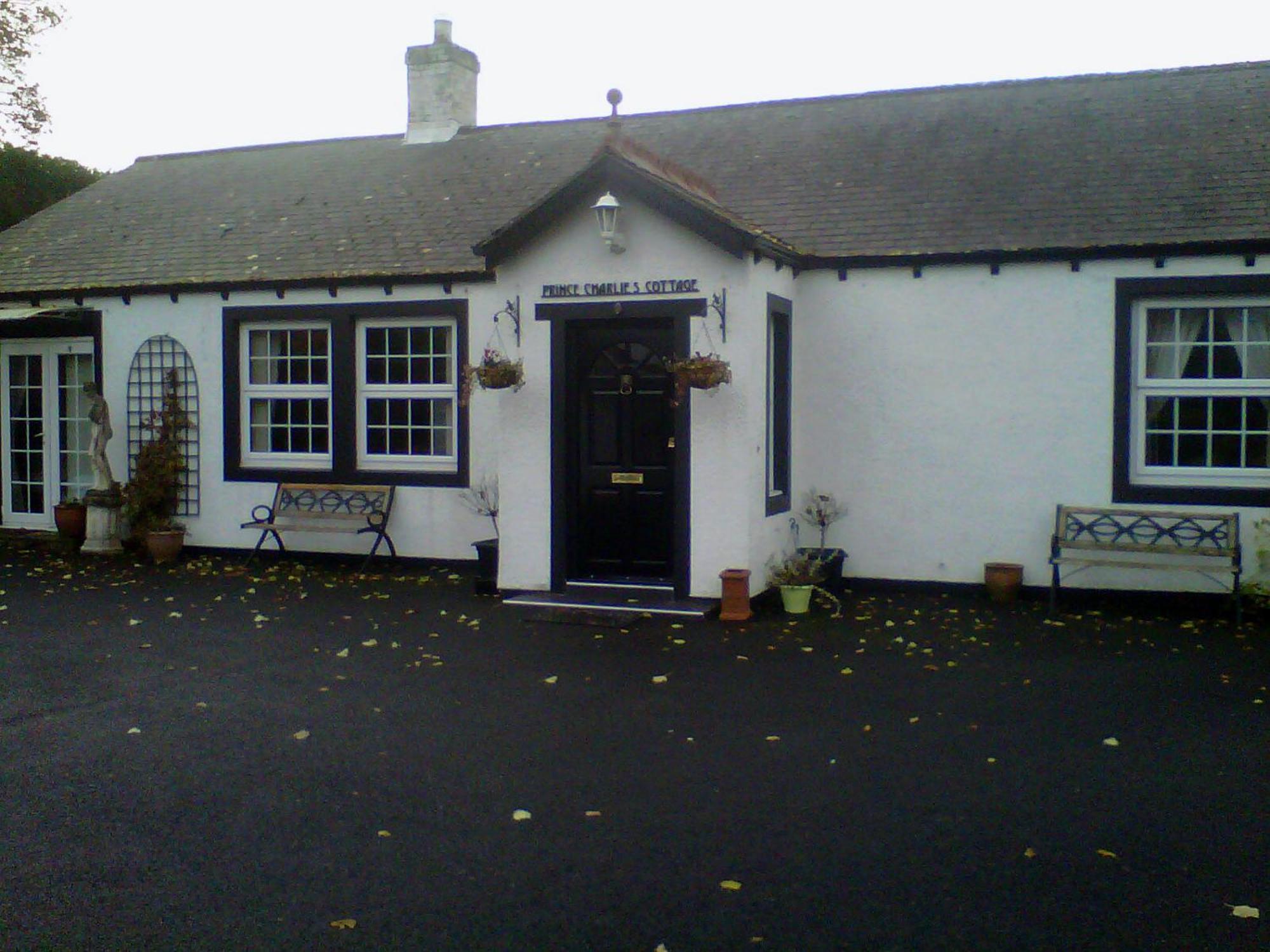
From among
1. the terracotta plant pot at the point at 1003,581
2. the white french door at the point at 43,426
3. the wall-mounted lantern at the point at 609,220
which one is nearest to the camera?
the wall-mounted lantern at the point at 609,220

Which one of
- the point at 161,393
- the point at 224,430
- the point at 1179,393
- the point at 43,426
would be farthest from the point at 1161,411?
the point at 43,426

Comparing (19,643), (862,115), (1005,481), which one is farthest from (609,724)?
(862,115)

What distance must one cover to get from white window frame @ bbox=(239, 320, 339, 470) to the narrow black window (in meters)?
5.08

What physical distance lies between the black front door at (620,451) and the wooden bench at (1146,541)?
11.6ft

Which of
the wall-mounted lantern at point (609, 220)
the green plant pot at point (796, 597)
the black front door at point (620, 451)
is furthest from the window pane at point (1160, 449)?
the wall-mounted lantern at point (609, 220)

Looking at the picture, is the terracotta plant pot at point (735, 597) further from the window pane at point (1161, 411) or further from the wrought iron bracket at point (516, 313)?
the window pane at point (1161, 411)

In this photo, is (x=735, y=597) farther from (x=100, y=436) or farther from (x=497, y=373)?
(x=100, y=436)

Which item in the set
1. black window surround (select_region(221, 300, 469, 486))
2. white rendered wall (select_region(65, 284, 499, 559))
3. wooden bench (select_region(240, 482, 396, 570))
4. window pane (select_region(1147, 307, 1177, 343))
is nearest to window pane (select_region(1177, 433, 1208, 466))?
window pane (select_region(1147, 307, 1177, 343))

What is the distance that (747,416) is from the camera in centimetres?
1031

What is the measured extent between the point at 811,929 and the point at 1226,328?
870 cm

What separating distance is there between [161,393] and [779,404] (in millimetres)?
7541

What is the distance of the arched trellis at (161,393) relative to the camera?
46.5ft

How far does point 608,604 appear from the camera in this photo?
10367 mm

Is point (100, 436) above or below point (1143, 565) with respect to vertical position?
above
